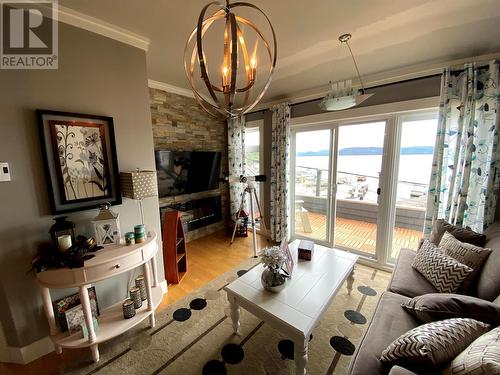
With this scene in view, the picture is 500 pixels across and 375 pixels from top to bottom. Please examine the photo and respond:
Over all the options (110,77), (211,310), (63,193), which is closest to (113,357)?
(211,310)

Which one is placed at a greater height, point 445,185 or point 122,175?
point 122,175

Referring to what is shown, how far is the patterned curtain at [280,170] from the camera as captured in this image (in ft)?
10.3

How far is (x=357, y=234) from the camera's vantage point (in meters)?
3.07

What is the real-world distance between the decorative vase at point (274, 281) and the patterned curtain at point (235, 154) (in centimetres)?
255

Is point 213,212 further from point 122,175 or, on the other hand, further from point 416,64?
point 416,64

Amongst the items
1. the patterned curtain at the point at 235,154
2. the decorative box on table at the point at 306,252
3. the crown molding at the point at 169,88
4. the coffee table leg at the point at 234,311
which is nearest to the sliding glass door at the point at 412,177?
the decorative box on table at the point at 306,252

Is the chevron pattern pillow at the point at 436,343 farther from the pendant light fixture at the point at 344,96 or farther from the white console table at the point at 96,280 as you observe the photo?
the white console table at the point at 96,280

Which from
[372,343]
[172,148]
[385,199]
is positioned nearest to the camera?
[372,343]

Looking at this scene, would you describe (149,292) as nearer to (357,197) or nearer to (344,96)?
(344,96)

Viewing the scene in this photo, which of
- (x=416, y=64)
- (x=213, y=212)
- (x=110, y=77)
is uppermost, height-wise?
(x=416, y=64)

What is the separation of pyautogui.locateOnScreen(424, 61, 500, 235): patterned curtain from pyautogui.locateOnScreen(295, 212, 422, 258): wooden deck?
61 centimetres

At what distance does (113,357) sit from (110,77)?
2222mm

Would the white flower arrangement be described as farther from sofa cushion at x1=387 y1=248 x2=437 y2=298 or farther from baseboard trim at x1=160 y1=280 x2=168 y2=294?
baseboard trim at x1=160 y1=280 x2=168 y2=294

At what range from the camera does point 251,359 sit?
149 centimetres
